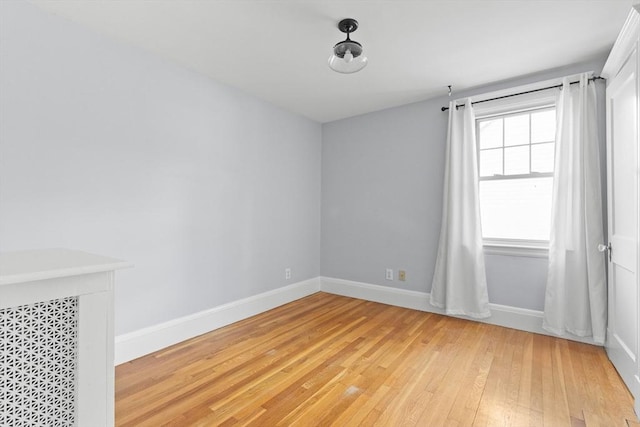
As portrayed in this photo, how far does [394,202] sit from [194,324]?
251cm

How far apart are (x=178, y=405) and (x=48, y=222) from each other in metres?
1.40

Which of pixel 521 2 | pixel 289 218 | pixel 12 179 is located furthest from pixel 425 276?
pixel 12 179

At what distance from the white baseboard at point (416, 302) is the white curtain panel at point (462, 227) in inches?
5.5

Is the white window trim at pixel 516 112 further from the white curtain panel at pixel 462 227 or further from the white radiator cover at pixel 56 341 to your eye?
the white radiator cover at pixel 56 341

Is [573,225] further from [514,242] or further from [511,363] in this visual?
[511,363]

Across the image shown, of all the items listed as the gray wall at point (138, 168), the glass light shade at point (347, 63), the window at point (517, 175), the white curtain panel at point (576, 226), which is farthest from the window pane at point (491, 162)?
the gray wall at point (138, 168)

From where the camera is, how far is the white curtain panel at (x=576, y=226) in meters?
2.42

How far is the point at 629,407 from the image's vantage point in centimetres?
171

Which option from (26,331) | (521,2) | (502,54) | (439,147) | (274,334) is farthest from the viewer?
(439,147)

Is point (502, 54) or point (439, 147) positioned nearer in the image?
point (502, 54)

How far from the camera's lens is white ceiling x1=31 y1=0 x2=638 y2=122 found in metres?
1.89

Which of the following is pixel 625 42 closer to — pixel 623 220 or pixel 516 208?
pixel 623 220

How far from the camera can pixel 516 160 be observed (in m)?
2.94

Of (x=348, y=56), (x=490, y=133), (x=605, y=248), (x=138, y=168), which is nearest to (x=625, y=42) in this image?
(x=490, y=133)
